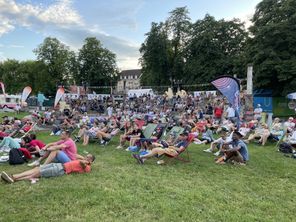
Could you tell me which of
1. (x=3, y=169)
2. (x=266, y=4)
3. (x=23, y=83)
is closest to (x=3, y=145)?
(x=3, y=169)

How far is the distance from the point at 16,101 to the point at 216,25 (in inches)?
1188

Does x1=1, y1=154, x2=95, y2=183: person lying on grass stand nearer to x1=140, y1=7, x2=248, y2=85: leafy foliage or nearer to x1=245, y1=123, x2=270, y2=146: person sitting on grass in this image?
x1=245, y1=123, x2=270, y2=146: person sitting on grass

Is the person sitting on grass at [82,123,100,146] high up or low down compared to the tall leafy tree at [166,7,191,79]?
down

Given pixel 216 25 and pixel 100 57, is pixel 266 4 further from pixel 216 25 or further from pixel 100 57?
pixel 100 57

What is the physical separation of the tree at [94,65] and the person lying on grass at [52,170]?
5246 centimetres

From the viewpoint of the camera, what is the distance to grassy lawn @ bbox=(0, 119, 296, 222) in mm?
4516

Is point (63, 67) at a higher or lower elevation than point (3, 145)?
higher

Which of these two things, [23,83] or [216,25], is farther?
[23,83]

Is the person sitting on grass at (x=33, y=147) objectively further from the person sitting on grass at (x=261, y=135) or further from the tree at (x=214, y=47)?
the tree at (x=214, y=47)

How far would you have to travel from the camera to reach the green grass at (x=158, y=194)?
4516mm

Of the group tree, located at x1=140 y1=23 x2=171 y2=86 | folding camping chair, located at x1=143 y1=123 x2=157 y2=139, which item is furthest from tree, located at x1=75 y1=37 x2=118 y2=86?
folding camping chair, located at x1=143 y1=123 x2=157 y2=139

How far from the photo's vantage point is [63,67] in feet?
199

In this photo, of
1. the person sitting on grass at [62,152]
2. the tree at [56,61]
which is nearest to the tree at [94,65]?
the tree at [56,61]

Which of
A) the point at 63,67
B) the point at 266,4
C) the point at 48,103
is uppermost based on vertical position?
the point at 266,4
